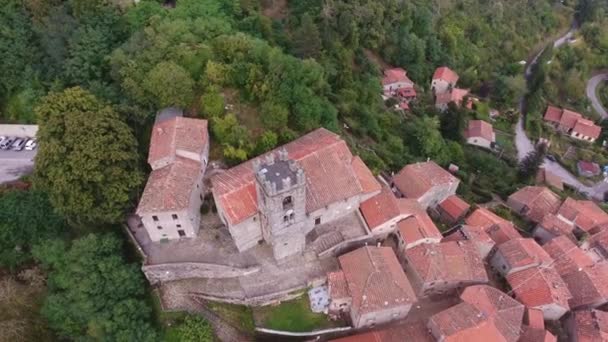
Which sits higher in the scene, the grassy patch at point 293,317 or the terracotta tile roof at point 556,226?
the grassy patch at point 293,317

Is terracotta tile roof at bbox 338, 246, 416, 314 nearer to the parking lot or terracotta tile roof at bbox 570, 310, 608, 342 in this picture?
terracotta tile roof at bbox 570, 310, 608, 342

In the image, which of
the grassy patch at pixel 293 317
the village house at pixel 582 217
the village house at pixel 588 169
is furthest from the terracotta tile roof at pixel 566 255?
the village house at pixel 588 169

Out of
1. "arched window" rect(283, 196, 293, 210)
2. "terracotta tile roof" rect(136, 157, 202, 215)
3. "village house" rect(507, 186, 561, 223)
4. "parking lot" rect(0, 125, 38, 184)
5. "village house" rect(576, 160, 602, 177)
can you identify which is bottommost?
"village house" rect(576, 160, 602, 177)

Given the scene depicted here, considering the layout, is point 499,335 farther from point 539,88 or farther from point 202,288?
point 539,88

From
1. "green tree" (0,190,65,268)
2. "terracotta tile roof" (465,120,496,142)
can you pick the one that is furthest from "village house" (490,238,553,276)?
"green tree" (0,190,65,268)

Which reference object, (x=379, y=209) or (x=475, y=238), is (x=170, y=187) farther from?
(x=475, y=238)

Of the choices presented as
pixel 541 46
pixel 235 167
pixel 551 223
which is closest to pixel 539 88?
pixel 541 46

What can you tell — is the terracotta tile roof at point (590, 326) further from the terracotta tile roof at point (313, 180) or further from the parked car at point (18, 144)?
the parked car at point (18, 144)
